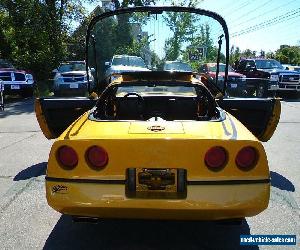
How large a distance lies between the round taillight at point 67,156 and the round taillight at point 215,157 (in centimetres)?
100

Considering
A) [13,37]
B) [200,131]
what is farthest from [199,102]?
[13,37]

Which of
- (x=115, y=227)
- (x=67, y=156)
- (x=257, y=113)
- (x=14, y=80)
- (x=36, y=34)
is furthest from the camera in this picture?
(x=36, y=34)

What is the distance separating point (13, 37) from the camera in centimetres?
2333

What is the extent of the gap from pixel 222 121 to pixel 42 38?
21490mm

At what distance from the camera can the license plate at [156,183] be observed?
279 centimetres

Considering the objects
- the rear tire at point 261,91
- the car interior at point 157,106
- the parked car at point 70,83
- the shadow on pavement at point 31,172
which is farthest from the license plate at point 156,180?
the rear tire at point 261,91

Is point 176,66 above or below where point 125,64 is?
below

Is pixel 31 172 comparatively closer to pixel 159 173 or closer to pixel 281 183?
pixel 159 173

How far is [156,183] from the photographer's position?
2.83 meters

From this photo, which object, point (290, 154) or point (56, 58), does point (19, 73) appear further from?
point (290, 154)

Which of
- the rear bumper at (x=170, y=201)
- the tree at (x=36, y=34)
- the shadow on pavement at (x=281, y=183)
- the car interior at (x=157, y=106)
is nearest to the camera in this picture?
the rear bumper at (x=170, y=201)

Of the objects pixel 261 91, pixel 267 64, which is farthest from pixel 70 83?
pixel 267 64

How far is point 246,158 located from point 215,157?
245 millimetres

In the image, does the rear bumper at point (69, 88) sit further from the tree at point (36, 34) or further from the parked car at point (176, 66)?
the tree at point (36, 34)
